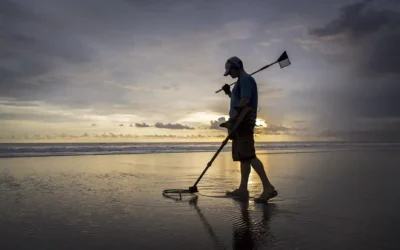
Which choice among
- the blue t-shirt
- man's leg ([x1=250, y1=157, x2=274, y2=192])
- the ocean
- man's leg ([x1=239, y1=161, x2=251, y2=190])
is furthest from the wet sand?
the ocean

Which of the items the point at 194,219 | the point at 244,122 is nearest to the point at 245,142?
the point at 244,122

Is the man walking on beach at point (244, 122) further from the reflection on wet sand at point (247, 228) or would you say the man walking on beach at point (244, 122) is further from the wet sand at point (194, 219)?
the reflection on wet sand at point (247, 228)

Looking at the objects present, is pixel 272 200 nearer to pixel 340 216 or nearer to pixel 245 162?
pixel 245 162

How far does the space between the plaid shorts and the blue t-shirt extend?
168mm

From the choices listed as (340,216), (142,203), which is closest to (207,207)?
(142,203)

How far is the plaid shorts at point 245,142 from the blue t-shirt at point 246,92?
17 cm

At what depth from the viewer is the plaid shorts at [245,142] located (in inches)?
203

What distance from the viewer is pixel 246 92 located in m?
5.03

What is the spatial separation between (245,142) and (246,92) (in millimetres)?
778

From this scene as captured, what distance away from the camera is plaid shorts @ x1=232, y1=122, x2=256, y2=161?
16.9 feet

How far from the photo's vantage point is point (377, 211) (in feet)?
13.6

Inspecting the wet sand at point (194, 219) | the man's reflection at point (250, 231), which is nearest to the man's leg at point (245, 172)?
the wet sand at point (194, 219)

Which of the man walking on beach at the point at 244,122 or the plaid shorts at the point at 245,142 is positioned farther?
the plaid shorts at the point at 245,142

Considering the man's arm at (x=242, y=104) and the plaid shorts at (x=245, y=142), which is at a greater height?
the man's arm at (x=242, y=104)
